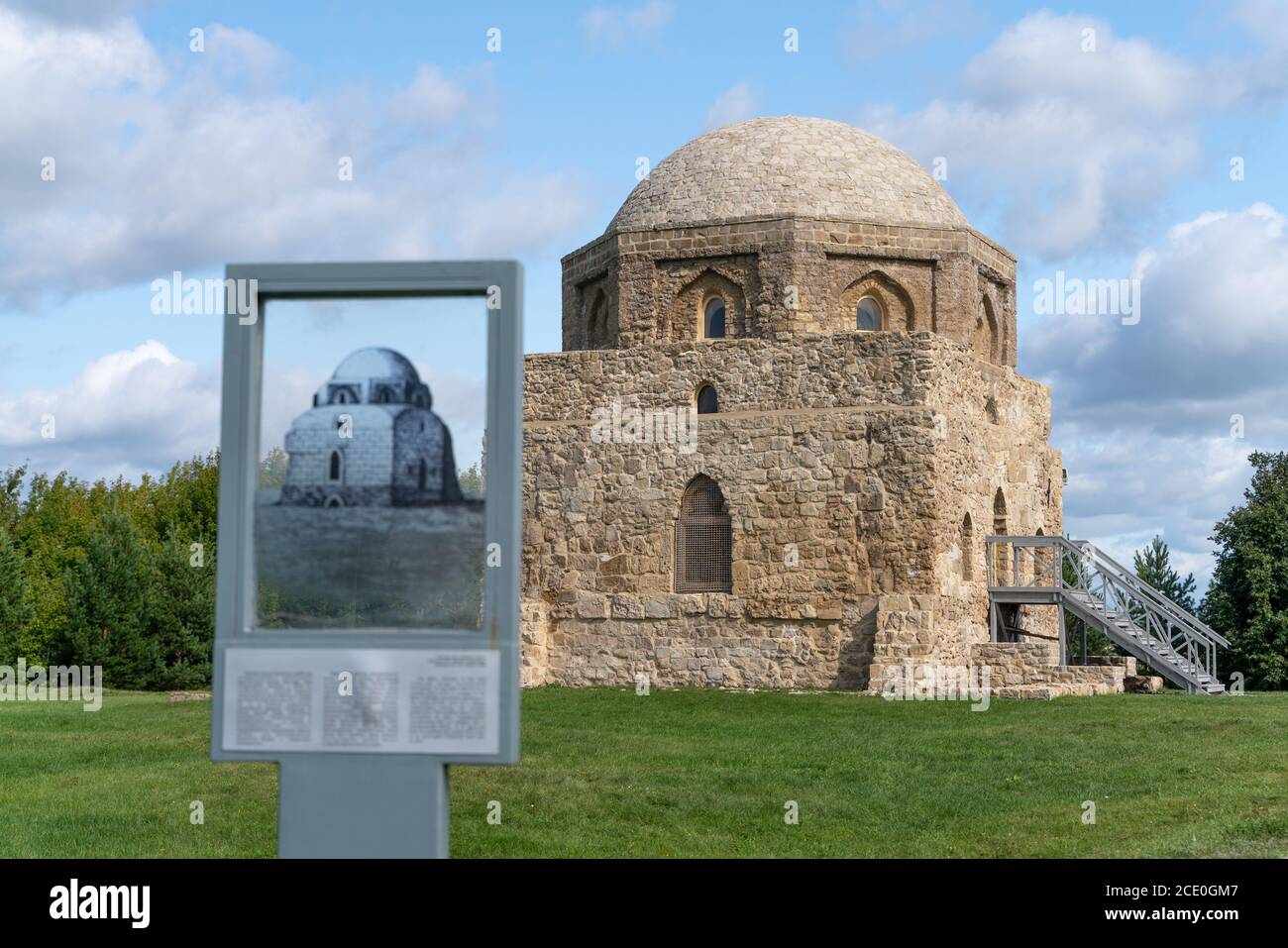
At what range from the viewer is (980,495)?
968 inches

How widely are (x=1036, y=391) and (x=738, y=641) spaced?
8.97 metres

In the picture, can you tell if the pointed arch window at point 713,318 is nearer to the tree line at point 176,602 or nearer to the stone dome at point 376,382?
the tree line at point 176,602

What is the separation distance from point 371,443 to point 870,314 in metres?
19.8

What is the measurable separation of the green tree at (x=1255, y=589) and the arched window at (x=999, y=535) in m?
9.46


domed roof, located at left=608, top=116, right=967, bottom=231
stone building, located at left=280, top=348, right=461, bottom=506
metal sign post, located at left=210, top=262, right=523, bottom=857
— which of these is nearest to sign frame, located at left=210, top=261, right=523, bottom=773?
metal sign post, located at left=210, top=262, right=523, bottom=857

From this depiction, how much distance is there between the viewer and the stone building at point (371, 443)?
22.6 ft

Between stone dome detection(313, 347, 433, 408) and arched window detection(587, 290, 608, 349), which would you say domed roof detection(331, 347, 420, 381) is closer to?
stone dome detection(313, 347, 433, 408)

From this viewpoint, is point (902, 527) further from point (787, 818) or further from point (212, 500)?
point (212, 500)

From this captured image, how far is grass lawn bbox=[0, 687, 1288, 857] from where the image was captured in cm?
1019

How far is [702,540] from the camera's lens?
23.8 m

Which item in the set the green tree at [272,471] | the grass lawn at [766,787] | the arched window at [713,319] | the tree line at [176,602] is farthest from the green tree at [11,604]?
the green tree at [272,471]

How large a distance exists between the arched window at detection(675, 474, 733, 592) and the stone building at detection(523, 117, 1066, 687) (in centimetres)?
3
